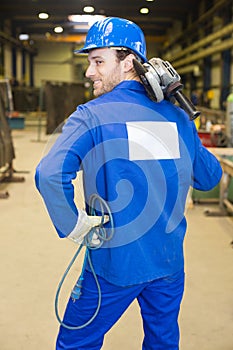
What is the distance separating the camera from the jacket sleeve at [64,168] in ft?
4.46

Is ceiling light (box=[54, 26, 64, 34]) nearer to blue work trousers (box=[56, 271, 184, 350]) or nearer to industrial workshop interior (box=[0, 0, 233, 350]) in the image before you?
industrial workshop interior (box=[0, 0, 233, 350])

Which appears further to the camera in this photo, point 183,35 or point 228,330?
point 183,35

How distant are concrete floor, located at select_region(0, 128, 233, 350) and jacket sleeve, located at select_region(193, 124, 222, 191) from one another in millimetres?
1108

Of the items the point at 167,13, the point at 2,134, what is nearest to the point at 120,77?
the point at 2,134

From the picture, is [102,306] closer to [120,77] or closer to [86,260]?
[86,260]

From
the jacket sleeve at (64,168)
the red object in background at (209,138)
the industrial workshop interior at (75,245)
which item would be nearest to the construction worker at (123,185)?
the jacket sleeve at (64,168)

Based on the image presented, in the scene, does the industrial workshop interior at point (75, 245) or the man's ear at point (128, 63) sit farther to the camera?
the industrial workshop interior at point (75, 245)

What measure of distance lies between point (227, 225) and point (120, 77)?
3.35 metres

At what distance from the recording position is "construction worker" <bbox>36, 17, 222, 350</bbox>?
4.56 ft

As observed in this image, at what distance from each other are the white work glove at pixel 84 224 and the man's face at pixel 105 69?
414 mm

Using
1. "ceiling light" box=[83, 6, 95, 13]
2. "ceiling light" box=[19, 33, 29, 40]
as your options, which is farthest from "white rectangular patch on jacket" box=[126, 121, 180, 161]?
"ceiling light" box=[19, 33, 29, 40]

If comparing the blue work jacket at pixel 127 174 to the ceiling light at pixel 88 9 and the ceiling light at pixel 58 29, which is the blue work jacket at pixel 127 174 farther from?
the ceiling light at pixel 58 29

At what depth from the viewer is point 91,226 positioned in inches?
57.6

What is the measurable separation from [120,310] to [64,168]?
1.72 ft
